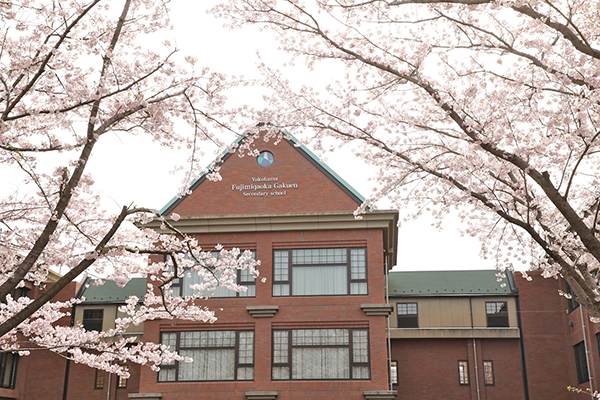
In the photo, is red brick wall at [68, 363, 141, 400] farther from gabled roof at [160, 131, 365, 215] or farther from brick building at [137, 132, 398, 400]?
gabled roof at [160, 131, 365, 215]

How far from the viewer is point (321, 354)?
77.0 ft

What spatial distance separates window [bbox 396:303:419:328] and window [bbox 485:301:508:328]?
3.81 metres

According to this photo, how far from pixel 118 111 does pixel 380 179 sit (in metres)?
5.55

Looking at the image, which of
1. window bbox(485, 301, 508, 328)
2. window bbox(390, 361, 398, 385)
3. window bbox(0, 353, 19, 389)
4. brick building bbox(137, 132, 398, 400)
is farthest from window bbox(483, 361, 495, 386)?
window bbox(0, 353, 19, 389)

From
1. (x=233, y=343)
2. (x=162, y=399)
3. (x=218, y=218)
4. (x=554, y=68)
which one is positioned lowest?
(x=162, y=399)

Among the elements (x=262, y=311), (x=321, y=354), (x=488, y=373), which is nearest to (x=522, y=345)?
(x=488, y=373)

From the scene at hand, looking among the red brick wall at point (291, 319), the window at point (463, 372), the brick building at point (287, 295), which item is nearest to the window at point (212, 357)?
the brick building at point (287, 295)

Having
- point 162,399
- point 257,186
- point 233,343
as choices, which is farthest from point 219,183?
point 162,399

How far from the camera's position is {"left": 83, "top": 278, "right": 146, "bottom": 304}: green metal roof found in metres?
34.7

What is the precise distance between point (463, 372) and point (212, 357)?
15.3 m

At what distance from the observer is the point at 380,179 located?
43.8ft

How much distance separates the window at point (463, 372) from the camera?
108 ft

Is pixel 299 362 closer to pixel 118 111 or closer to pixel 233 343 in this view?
pixel 233 343

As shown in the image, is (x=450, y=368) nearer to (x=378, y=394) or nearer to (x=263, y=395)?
(x=378, y=394)
